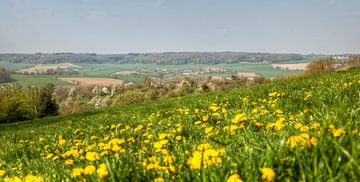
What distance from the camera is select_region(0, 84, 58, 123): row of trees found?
79750 millimetres

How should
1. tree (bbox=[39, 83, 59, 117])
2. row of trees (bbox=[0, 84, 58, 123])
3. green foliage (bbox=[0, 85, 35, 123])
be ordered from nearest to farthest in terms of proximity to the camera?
green foliage (bbox=[0, 85, 35, 123])
row of trees (bbox=[0, 84, 58, 123])
tree (bbox=[39, 83, 59, 117])

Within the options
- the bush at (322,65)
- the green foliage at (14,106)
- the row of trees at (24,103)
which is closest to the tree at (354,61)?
the bush at (322,65)

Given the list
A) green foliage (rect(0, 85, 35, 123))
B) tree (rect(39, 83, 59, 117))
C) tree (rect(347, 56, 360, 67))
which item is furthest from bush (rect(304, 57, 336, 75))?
green foliage (rect(0, 85, 35, 123))

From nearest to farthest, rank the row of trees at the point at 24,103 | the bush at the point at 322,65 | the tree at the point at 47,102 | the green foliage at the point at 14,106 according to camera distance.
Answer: the green foliage at the point at 14,106
the row of trees at the point at 24,103
the tree at the point at 47,102
the bush at the point at 322,65

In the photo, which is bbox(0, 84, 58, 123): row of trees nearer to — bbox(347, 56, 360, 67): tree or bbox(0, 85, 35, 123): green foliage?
bbox(0, 85, 35, 123): green foliage

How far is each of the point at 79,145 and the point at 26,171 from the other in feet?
5.46

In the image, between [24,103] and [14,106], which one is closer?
[14,106]

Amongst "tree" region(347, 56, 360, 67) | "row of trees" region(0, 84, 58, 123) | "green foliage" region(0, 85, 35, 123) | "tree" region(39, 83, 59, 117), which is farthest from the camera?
"tree" region(347, 56, 360, 67)

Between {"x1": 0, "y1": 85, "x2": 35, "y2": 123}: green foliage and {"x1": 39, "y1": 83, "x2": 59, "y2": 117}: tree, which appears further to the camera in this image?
{"x1": 39, "y1": 83, "x2": 59, "y2": 117}: tree

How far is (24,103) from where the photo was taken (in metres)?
82.6

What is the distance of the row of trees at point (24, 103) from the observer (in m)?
79.8

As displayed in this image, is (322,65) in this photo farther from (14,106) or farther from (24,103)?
(14,106)

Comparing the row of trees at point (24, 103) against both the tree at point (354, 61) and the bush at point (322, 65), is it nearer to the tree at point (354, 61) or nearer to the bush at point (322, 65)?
the bush at point (322, 65)

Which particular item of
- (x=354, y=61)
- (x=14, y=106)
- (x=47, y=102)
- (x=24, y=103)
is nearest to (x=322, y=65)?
(x=354, y=61)
